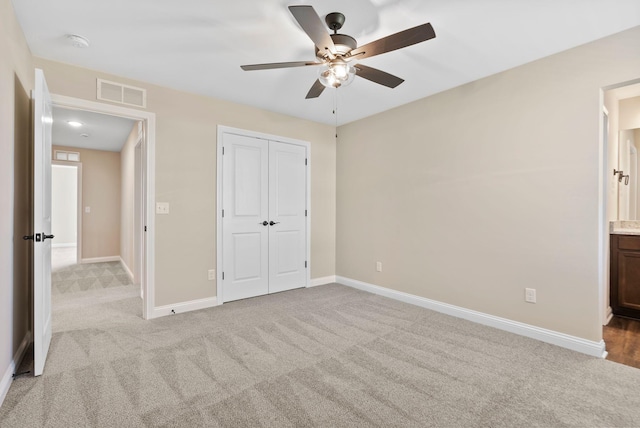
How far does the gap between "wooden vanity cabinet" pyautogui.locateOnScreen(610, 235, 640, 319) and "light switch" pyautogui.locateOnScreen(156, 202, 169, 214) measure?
474 centimetres

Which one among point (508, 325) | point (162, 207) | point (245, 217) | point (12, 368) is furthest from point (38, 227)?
point (508, 325)

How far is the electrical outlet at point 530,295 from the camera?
8.95ft

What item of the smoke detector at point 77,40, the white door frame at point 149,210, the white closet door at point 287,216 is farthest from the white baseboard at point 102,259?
the smoke detector at point 77,40

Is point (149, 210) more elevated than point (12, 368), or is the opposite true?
point (149, 210)

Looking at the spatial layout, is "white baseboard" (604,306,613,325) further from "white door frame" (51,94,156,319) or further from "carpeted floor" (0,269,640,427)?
"white door frame" (51,94,156,319)

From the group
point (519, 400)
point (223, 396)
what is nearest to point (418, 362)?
point (519, 400)

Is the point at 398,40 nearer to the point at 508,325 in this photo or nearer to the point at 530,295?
the point at 530,295

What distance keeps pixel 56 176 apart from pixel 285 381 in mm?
10724

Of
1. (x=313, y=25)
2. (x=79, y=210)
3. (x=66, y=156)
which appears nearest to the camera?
(x=313, y=25)

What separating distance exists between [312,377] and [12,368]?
200 cm

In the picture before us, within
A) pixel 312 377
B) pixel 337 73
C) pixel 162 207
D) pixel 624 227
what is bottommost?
pixel 312 377

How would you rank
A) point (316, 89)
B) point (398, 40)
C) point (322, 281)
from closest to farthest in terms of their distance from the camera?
point (398, 40) < point (316, 89) < point (322, 281)

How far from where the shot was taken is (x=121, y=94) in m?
3.06

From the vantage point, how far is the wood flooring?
2344 mm
